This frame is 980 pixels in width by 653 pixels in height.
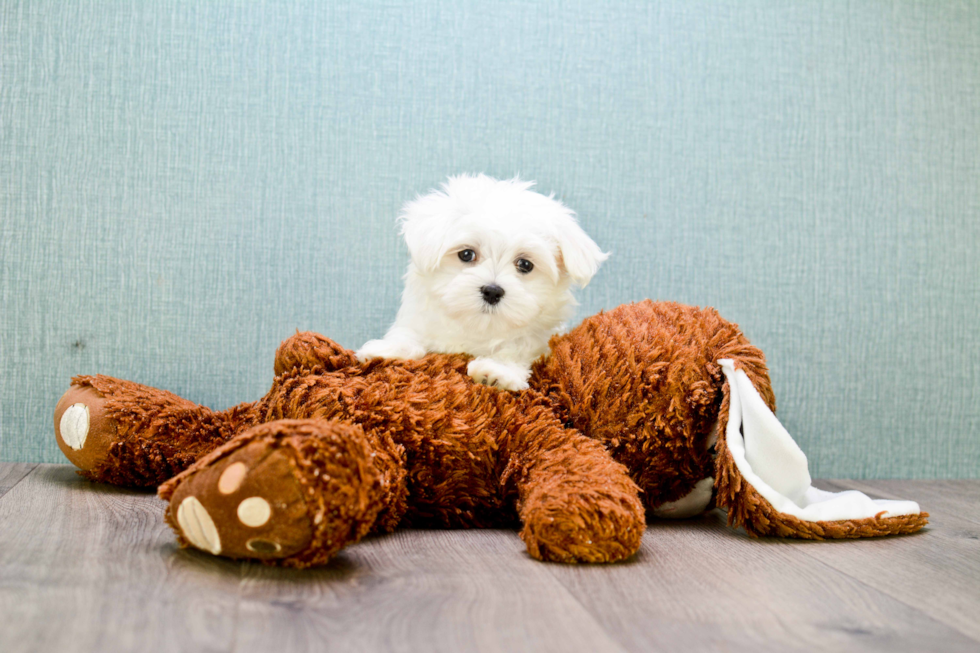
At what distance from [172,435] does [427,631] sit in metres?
0.85

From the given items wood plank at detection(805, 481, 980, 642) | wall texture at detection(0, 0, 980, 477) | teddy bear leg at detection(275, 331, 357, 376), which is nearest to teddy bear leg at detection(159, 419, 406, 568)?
teddy bear leg at detection(275, 331, 357, 376)

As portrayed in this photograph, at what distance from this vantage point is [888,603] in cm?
91

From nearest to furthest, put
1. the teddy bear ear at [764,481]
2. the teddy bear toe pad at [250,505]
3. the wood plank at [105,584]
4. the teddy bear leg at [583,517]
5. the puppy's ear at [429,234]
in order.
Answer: the wood plank at [105,584]
the teddy bear toe pad at [250,505]
the teddy bear leg at [583,517]
the teddy bear ear at [764,481]
the puppy's ear at [429,234]

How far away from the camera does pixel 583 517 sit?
38.3 inches

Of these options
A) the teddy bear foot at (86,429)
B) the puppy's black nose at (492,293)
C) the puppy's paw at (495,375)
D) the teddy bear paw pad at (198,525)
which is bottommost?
the teddy bear foot at (86,429)

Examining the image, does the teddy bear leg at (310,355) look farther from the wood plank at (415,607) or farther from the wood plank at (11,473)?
the wood plank at (11,473)

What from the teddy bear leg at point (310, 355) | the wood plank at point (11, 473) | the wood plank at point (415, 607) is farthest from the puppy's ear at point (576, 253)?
the wood plank at point (11, 473)

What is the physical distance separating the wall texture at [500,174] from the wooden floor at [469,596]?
644mm

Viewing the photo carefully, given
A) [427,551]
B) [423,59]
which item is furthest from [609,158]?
[427,551]

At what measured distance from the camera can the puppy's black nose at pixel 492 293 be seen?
1.26m

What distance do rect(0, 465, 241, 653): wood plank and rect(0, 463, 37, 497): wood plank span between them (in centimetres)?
18

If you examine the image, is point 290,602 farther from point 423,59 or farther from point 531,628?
point 423,59

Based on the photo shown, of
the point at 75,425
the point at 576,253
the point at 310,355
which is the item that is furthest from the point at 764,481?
the point at 75,425

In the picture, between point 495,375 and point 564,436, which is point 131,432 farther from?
point 564,436
